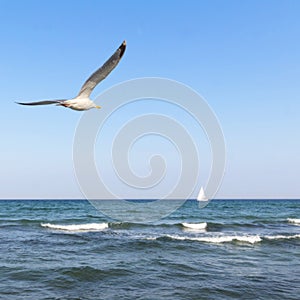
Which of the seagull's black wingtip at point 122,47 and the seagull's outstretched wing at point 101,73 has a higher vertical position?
the seagull's black wingtip at point 122,47

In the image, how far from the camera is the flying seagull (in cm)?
354

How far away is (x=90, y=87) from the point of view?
12.9 ft

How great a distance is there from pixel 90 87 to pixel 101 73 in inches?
10.4

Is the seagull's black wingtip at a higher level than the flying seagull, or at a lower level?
higher

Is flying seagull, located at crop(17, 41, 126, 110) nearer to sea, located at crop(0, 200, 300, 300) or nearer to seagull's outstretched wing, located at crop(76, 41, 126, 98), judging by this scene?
seagull's outstretched wing, located at crop(76, 41, 126, 98)

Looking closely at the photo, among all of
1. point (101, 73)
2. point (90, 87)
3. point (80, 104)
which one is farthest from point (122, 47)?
point (80, 104)

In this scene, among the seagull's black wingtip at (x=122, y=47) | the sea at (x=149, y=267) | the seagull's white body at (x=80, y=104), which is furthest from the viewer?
the sea at (x=149, y=267)

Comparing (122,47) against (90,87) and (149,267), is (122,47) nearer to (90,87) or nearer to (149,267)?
(90,87)

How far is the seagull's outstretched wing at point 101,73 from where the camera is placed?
3.55 metres

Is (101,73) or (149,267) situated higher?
(101,73)

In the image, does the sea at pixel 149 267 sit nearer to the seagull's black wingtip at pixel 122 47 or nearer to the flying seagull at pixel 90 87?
the flying seagull at pixel 90 87

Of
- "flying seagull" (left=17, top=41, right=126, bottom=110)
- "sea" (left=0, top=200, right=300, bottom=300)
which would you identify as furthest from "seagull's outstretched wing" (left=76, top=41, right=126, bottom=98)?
"sea" (left=0, top=200, right=300, bottom=300)

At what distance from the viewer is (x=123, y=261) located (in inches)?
598

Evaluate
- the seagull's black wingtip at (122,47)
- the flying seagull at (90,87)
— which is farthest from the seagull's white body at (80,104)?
the seagull's black wingtip at (122,47)
